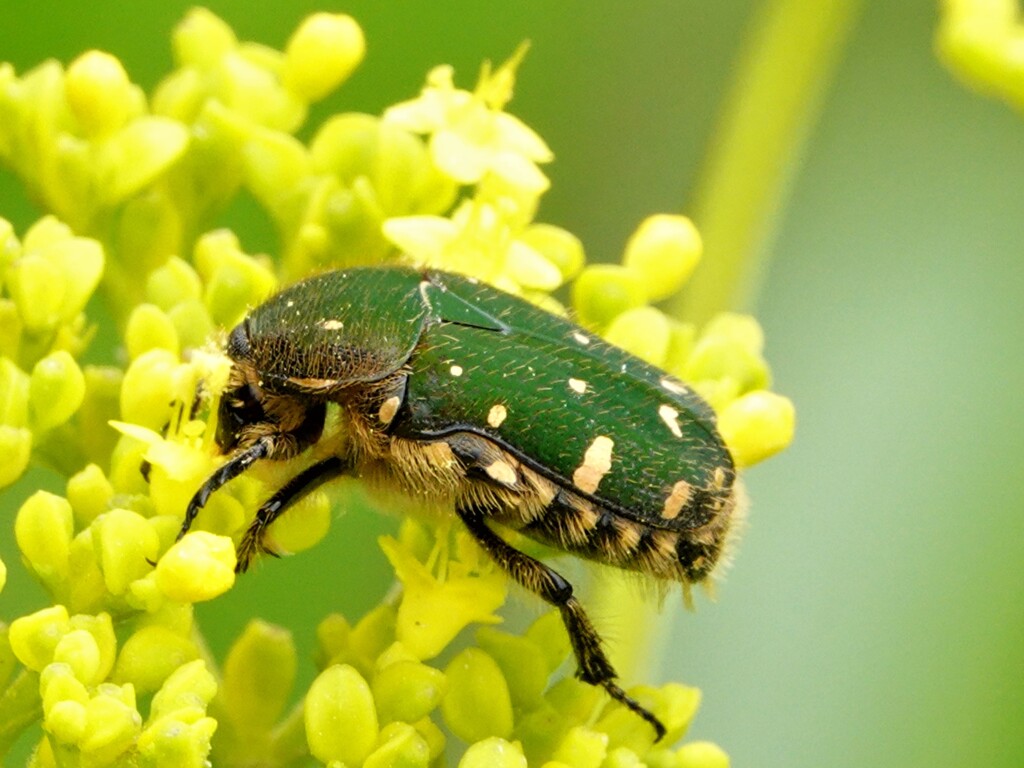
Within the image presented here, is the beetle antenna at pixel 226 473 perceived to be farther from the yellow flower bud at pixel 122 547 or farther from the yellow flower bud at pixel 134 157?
the yellow flower bud at pixel 134 157

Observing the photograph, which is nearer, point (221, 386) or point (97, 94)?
point (221, 386)

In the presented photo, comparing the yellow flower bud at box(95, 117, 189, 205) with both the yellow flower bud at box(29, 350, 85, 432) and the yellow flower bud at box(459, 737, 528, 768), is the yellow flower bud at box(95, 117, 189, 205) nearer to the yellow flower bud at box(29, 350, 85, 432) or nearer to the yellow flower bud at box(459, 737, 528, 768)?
the yellow flower bud at box(29, 350, 85, 432)

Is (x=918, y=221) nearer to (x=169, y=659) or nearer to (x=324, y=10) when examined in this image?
(x=324, y=10)

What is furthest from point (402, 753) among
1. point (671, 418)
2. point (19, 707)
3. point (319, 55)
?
point (319, 55)

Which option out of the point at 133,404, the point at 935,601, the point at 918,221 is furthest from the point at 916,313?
the point at 133,404

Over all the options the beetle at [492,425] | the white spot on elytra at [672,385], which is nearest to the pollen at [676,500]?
the beetle at [492,425]

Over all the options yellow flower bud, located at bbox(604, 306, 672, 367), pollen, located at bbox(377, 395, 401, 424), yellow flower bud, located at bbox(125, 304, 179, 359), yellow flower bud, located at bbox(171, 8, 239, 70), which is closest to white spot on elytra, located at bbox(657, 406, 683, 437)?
yellow flower bud, located at bbox(604, 306, 672, 367)

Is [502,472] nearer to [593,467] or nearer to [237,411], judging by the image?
[593,467]
